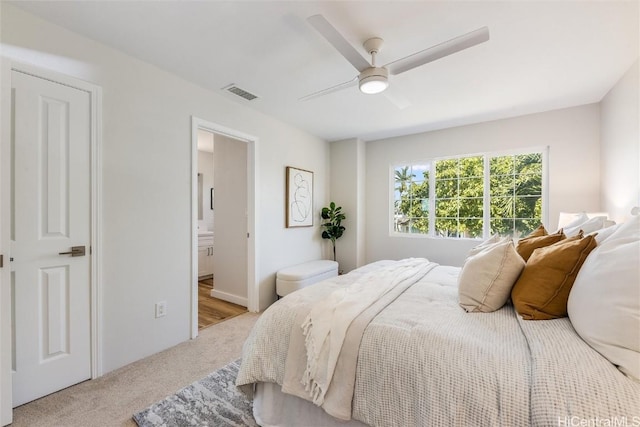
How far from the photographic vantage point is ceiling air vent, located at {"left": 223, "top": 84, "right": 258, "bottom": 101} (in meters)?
2.70

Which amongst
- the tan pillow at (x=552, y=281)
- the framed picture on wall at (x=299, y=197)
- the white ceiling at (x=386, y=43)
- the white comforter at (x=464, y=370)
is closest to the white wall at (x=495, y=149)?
the white ceiling at (x=386, y=43)

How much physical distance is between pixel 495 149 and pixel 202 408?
4.21 m

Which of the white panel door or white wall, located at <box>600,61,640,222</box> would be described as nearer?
the white panel door

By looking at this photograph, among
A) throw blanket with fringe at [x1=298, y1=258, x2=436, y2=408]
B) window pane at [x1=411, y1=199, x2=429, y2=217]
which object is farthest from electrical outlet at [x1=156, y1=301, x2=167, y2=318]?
window pane at [x1=411, y1=199, x2=429, y2=217]

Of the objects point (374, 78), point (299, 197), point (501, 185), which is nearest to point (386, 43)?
point (374, 78)

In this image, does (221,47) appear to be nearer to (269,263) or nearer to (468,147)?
(269,263)

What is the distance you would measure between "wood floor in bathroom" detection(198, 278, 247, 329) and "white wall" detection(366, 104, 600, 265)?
2338mm

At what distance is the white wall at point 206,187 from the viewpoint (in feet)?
18.2

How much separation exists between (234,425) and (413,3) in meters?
2.74

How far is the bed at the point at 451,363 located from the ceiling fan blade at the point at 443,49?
120cm

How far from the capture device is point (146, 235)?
2322 millimetres

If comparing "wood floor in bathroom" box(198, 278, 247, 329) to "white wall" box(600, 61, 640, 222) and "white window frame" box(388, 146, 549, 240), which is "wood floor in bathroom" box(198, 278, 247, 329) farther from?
"white wall" box(600, 61, 640, 222)

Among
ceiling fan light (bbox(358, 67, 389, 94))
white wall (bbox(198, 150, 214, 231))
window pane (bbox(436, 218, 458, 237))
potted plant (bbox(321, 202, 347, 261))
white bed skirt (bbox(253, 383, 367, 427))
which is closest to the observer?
white bed skirt (bbox(253, 383, 367, 427))

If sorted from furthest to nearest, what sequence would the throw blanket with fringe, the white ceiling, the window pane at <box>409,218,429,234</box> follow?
the window pane at <box>409,218,429,234</box>, the white ceiling, the throw blanket with fringe
